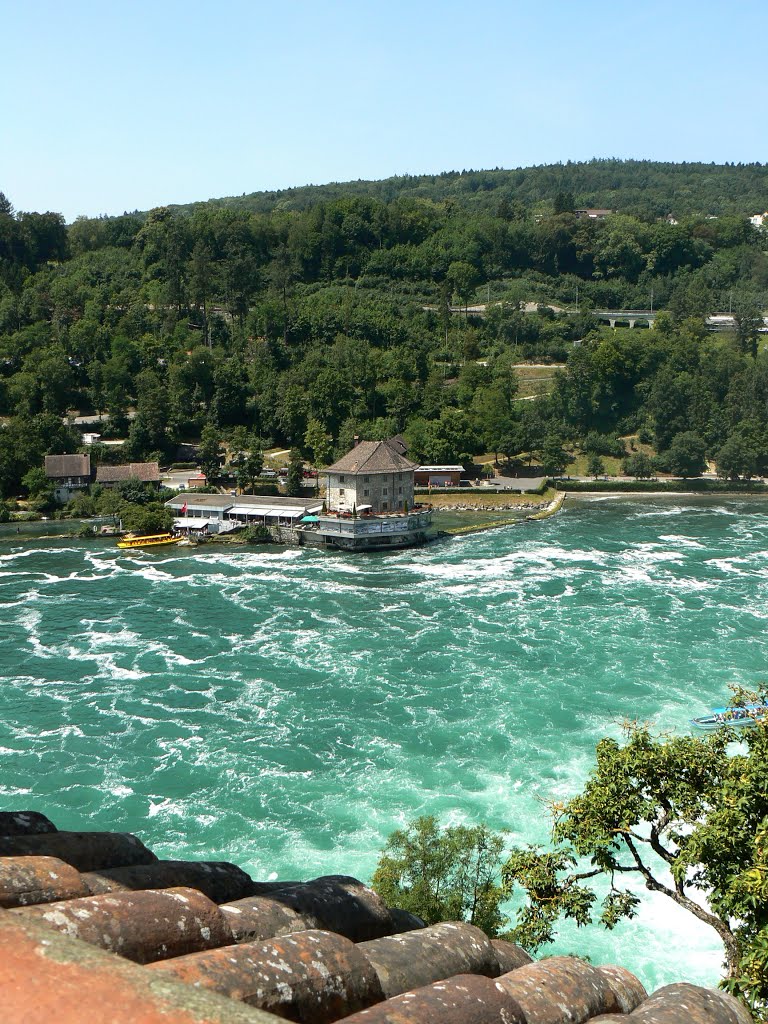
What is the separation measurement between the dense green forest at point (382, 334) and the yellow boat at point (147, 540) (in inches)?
730

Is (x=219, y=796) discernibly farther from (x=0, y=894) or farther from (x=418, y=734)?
(x=0, y=894)

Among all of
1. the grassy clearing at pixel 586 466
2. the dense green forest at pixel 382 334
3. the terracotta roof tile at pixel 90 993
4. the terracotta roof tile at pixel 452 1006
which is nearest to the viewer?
the terracotta roof tile at pixel 90 993

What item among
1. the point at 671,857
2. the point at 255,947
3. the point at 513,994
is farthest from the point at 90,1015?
the point at 671,857

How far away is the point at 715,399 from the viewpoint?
9512 cm

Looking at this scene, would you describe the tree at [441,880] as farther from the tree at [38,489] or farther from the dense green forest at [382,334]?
the dense green forest at [382,334]

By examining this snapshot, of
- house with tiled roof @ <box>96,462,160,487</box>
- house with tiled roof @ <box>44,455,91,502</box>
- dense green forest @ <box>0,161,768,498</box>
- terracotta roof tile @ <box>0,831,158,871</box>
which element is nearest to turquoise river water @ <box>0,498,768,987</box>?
house with tiled roof @ <box>44,455,91,502</box>

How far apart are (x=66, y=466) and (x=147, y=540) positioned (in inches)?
705

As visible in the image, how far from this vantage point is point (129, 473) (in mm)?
75250

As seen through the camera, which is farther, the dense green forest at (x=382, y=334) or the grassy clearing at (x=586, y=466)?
the grassy clearing at (x=586, y=466)

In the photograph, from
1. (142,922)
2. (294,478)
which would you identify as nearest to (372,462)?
(294,478)

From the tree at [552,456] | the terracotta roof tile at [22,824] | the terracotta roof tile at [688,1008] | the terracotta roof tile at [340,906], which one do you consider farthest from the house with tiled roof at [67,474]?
the terracotta roof tile at [688,1008]

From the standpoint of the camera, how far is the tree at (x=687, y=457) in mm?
86125

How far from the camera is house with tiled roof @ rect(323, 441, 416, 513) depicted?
63.4 meters

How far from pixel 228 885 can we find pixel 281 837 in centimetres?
1788
